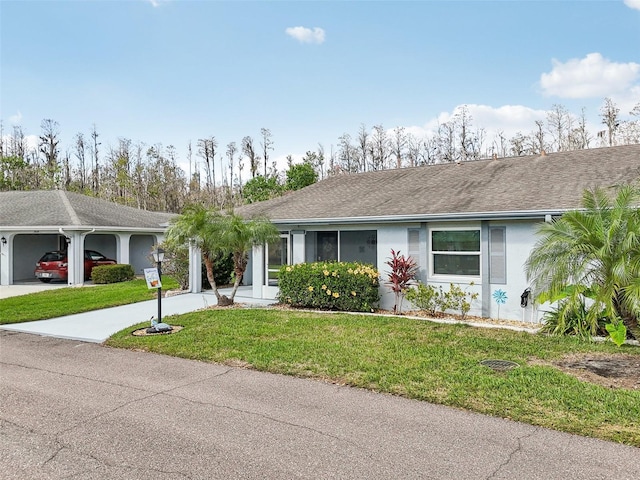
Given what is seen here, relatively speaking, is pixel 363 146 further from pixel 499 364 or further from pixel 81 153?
pixel 499 364

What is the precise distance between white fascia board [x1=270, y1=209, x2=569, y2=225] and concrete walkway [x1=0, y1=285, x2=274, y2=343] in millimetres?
2496

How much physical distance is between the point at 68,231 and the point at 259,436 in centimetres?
1680

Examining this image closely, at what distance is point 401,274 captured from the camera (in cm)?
1025

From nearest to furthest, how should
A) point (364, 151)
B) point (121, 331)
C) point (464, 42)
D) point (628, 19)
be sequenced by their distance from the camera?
point (121, 331)
point (628, 19)
point (464, 42)
point (364, 151)

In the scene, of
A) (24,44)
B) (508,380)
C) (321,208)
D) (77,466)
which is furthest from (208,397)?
(24,44)

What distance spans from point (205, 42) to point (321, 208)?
9.03 m

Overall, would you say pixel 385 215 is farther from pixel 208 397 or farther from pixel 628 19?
pixel 628 19

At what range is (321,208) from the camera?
12391 millimetres

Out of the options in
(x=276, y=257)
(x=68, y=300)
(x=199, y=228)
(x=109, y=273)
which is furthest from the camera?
(x=109, y=273)

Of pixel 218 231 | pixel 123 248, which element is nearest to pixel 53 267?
pixel 123 248

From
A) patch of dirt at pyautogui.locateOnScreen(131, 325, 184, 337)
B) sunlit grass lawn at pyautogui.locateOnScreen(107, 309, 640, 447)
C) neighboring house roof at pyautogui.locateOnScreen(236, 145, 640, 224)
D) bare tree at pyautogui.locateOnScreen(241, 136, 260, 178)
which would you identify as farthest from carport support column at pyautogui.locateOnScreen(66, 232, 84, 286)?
bare tree at pyautogui.locateOnScreen(241, 136, 260, 178)

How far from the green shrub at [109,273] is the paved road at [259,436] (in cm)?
1246

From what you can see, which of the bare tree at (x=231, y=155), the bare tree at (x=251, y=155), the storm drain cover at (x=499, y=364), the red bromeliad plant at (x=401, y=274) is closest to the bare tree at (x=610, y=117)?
the red bromeliad plant at (x=401, y=274)

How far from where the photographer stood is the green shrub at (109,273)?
57.2 ft
